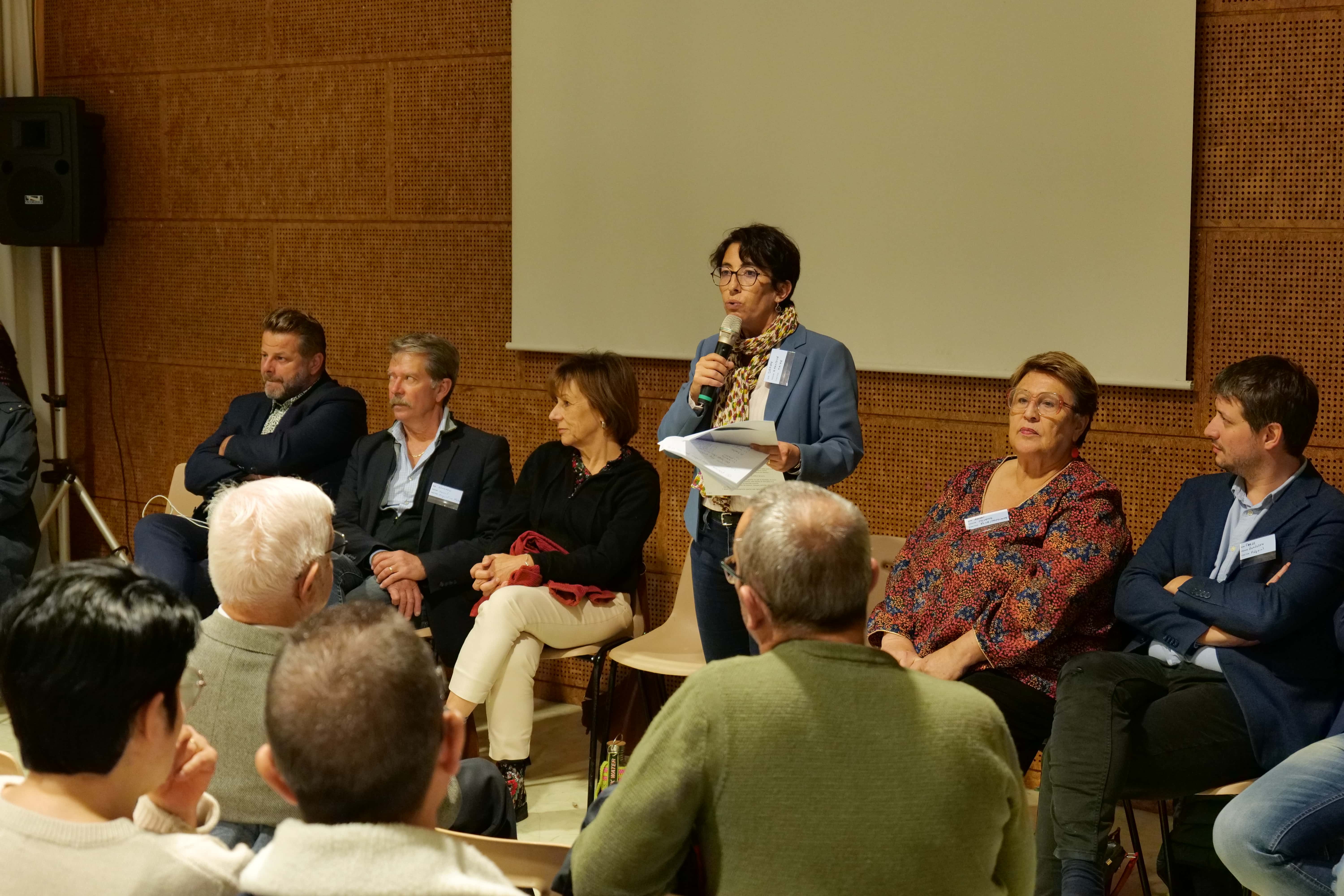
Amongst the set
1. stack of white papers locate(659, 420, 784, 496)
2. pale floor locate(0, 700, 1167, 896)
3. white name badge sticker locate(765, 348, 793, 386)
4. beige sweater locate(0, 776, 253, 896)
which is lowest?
pale floor locate(0, 700, 1167, 896)

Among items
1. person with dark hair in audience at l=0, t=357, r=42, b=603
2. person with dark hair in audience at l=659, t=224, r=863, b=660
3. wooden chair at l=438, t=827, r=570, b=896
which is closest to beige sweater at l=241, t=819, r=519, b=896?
Result: wooden chair at l=438, t=827, r=570, b=896

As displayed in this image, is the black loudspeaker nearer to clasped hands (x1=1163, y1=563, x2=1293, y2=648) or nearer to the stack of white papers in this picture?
the stack of white papers

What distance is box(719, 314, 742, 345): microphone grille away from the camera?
3055 mm

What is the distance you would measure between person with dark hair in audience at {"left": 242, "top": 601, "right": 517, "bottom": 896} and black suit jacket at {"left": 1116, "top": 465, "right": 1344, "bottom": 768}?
1.96 m

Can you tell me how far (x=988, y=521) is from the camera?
3020 mm

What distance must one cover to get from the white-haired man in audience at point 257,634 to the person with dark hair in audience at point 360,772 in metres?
0.56

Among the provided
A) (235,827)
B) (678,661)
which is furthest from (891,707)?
(678,661)

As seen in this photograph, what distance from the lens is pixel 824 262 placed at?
4.01 metres

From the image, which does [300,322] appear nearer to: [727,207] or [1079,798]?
[727,207]

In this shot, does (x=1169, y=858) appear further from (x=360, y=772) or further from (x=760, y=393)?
(x=360, y=772)

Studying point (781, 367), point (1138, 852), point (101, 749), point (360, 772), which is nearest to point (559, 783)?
point (781, 367)

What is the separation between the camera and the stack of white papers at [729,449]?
9.39 feet

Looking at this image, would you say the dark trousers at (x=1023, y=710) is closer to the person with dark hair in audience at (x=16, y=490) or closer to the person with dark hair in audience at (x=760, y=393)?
the person with dark hair in audience at (x=760, y=393)

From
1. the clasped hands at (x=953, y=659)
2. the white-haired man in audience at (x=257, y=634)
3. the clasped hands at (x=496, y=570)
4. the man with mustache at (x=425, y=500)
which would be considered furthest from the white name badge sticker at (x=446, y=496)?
the white-haired man in audience at (x=257, y=634)
